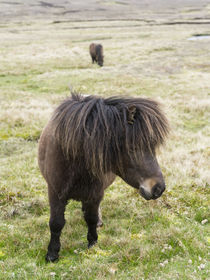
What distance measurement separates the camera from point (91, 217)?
4164 mm

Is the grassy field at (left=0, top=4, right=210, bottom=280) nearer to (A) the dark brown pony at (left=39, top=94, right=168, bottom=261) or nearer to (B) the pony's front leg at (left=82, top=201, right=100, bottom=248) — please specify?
(B) the pony's front leg at (left=82, top=201, right=100, bottom=248)

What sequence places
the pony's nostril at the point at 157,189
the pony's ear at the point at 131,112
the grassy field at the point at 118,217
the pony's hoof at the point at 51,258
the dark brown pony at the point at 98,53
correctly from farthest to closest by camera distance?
the dark brown pony at the point at 98,53
the pony's hoof at the point at 51,258
the grassy field at the point at 118,217
the pony's nostril at the point at 157,189
the pony's ear at the point at 131,112

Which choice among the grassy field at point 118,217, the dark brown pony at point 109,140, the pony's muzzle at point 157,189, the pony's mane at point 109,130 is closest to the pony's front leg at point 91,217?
the grassy field at point 118,217

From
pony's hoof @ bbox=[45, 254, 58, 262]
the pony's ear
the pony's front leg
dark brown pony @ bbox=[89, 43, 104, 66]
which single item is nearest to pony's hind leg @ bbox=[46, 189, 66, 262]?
pony's hoof @ bbox=[45, 254, 58, 262]

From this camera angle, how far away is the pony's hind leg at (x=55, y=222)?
12.7ft

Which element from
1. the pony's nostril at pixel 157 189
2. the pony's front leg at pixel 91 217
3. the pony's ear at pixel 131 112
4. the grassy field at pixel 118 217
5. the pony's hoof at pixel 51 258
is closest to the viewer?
the pony's ear at pixel 131 112

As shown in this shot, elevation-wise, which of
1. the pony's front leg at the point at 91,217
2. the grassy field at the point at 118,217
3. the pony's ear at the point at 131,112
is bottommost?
the grassy field at the point at 118,217

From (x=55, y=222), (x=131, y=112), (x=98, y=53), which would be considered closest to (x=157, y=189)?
(x=131, y=112)

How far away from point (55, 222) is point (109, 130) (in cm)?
169

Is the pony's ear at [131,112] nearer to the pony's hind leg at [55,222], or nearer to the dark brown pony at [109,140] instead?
the dark brown pony at [109,140]

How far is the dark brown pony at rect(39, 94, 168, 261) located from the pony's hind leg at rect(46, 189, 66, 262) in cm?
38

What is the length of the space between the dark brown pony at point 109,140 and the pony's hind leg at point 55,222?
38 cm

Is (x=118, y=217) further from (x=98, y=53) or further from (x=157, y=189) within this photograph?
(x=98, y=53)

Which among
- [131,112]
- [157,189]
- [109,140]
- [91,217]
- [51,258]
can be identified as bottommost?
[51,258]
